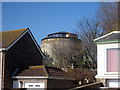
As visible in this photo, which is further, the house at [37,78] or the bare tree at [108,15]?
the bare tree at [108,15]

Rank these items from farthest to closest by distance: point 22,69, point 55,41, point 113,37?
point 55,41 → point 22,69 → point 113,37

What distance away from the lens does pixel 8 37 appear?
77.4 ft

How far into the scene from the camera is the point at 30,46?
976 inches

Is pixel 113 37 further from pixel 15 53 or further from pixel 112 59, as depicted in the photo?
pixel 15 53

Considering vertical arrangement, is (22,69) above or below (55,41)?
below

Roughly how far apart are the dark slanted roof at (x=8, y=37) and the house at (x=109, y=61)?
39.3 feet

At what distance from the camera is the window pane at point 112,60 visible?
428 inches

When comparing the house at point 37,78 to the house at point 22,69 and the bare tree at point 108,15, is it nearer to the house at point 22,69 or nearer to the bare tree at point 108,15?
the house at point 22,69

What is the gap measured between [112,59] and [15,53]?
521 inches

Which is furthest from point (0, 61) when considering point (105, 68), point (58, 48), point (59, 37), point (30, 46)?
point (59, 37)

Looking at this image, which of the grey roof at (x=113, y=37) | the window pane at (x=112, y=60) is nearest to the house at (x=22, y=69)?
the grey roof at (x=113, y=37)

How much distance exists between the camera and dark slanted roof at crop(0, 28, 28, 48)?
21.5m

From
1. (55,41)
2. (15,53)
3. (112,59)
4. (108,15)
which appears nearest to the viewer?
(112,59)

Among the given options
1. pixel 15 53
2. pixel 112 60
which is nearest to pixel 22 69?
pixel 15 53
